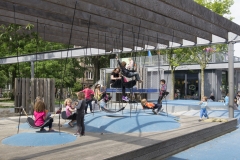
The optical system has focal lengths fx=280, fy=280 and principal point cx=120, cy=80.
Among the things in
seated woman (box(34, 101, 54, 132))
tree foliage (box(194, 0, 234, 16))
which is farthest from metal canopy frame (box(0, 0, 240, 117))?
tree foliage (box(194, 0, 234, 16))

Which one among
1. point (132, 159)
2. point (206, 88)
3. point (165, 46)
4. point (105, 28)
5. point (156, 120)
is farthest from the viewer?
point (206, 88)

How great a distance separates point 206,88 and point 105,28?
25.0 m

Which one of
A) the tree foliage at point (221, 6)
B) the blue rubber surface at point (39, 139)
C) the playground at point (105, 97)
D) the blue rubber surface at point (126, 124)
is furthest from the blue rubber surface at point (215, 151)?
the tree foliage at point (221, 6)

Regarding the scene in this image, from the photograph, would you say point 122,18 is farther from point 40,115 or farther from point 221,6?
point 221,6

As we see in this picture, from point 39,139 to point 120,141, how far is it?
1957 mm

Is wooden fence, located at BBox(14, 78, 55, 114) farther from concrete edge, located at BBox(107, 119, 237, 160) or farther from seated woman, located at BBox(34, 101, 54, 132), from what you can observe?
concrete edge, located at BBox(107, 119, 237, 160)

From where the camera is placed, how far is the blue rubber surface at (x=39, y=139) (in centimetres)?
657

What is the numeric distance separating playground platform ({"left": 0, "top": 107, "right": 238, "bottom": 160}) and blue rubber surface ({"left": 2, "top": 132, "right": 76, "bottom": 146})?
178 mm

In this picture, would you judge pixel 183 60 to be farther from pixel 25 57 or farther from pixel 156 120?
pixel 156 120

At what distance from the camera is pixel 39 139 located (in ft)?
22.0

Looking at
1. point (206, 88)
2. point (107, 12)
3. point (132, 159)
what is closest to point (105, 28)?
point (107, 12)

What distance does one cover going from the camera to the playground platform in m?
5.62

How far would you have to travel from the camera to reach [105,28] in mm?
10930

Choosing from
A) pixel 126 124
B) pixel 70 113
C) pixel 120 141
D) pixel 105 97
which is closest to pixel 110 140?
pixel 120 141
